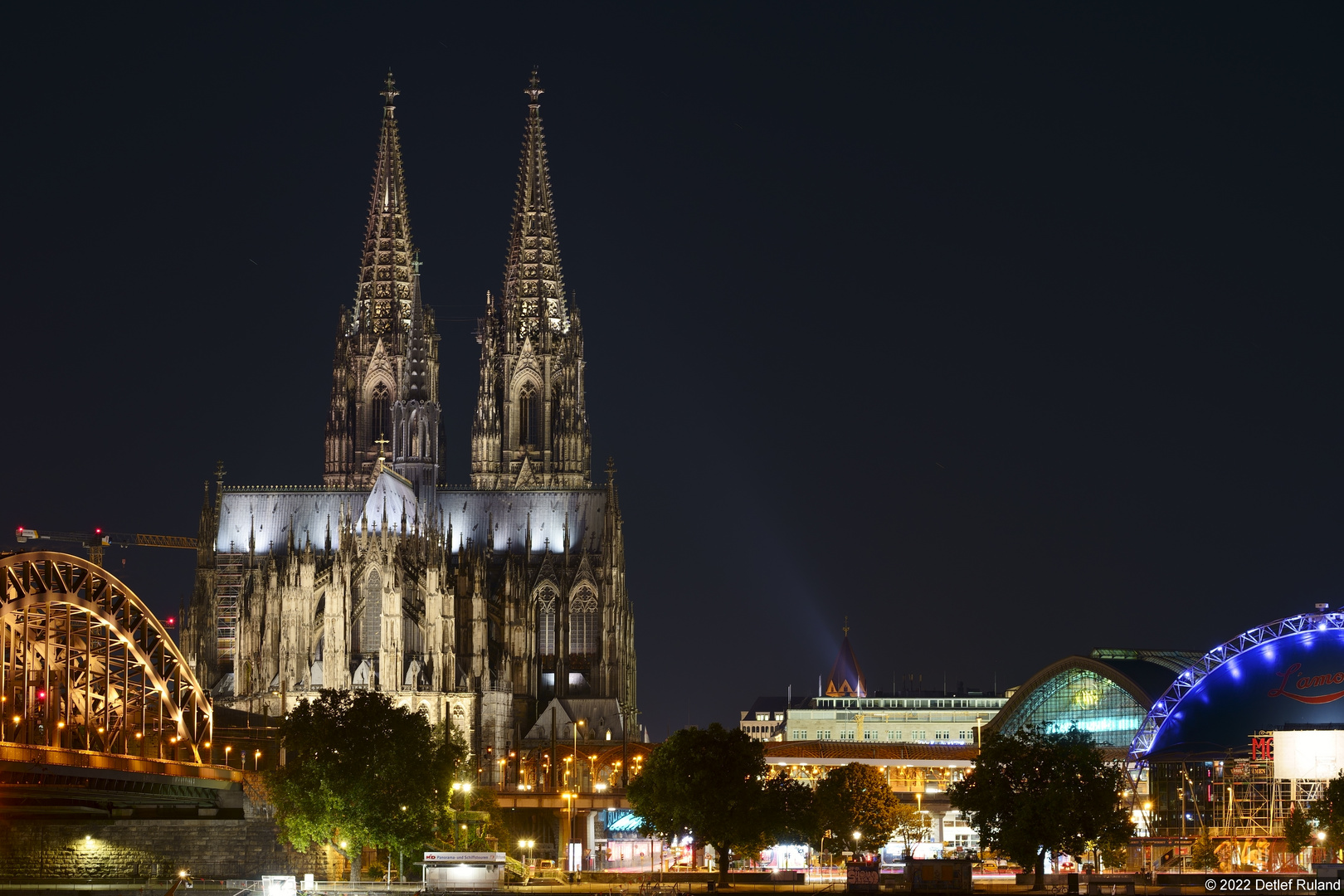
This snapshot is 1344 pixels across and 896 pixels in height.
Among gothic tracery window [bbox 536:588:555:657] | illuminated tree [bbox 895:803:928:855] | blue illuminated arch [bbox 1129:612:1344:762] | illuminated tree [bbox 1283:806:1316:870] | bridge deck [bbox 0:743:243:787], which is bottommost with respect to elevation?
illuminated tree [bbox 895:803:928:855]

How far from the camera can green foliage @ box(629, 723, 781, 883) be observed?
105m

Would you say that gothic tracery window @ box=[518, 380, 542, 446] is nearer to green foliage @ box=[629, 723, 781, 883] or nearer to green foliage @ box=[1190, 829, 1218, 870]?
green foliage @ box=[629, 723, 781, 883]

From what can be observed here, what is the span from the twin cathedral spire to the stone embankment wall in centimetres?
7235

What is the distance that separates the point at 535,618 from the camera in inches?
6412

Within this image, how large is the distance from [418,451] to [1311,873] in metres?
94.8

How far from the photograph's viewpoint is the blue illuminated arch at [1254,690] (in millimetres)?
130125

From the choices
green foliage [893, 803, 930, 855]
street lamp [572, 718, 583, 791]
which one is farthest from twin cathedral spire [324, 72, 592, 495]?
green foliage [893, 803, 930, 855]

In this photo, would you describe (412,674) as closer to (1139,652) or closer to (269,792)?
(269,792)

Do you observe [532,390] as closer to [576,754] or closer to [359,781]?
[576,754]

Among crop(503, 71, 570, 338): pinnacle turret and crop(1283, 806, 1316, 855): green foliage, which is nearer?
crop(1283, 806, 1316, 855): green foliage

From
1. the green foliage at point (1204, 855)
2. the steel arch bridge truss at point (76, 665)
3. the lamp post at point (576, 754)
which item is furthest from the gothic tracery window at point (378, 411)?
the green foliage at point (1204, 855)

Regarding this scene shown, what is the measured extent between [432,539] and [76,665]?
49639 millimetres

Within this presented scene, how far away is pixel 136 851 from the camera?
9894 centimetres

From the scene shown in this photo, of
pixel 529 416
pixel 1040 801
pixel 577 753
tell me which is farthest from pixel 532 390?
pixel 1040 801
